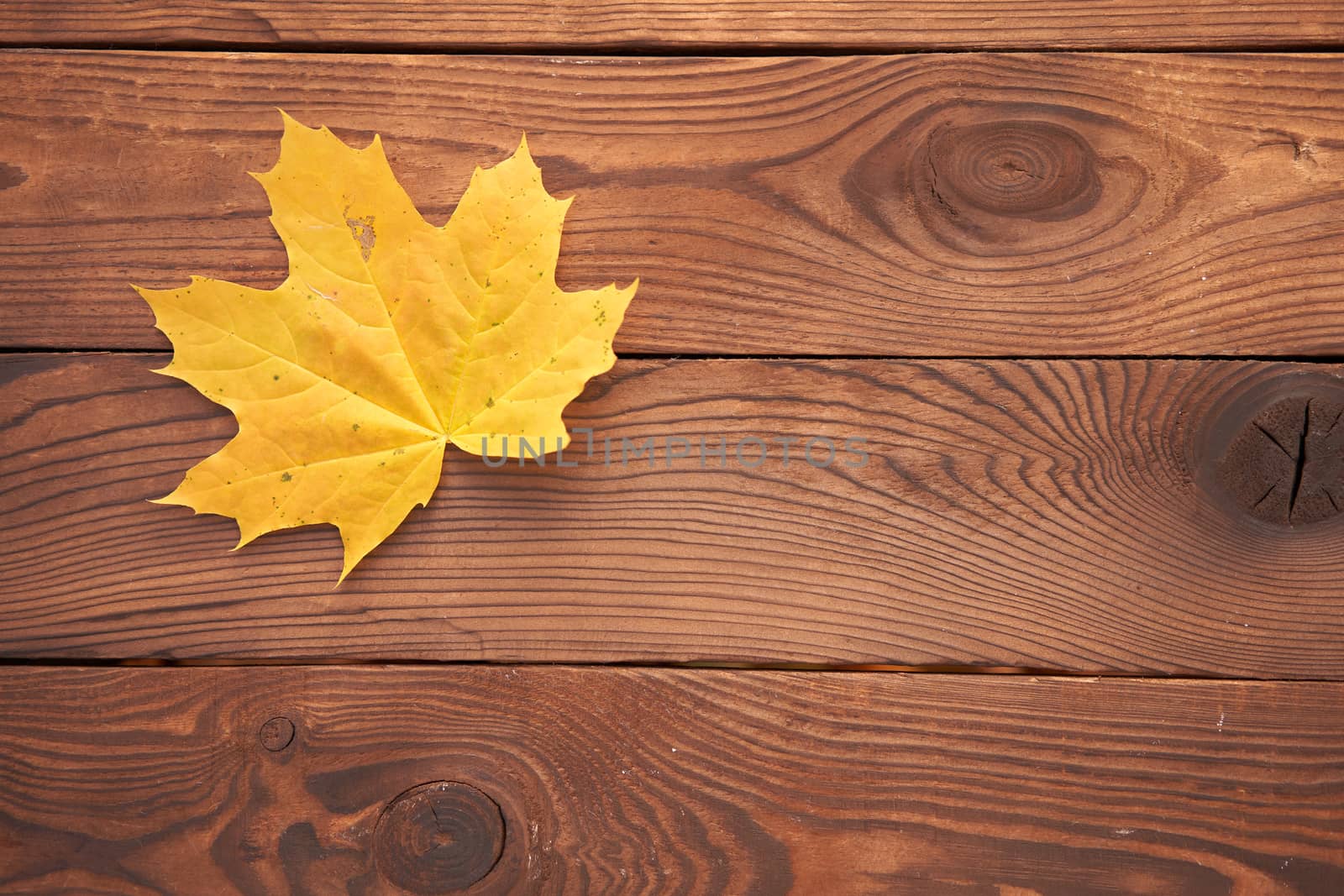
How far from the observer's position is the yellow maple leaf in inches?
29.8

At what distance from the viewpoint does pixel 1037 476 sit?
2.63 feet

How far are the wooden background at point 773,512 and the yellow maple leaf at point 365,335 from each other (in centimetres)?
5

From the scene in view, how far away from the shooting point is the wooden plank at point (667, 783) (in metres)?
0.80

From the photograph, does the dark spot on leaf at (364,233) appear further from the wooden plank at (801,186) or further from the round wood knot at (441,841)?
the round wood knot at (441,841)

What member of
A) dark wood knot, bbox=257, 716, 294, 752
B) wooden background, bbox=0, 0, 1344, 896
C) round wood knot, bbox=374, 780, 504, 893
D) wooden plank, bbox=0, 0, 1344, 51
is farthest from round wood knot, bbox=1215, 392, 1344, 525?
dark wood knot, bbox=257, 716, 294, 752

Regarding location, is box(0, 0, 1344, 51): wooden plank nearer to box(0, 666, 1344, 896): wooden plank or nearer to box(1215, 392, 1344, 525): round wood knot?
box(1215, 392, 1344, 525): round wood knot

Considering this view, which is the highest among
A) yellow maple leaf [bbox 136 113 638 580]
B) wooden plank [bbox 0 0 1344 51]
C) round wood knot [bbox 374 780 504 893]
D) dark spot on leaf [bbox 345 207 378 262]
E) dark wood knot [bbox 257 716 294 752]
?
wooden plank [bbox 0 0 1344 51]

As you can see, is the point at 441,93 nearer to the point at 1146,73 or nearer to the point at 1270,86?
the point at 1146,73

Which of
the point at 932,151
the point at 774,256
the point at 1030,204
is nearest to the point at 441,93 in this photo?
the point at 774,256

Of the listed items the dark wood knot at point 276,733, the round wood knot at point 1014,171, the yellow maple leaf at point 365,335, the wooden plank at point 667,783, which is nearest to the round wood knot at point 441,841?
the wooden plank at point 667,783

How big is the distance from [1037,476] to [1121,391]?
0.38ft

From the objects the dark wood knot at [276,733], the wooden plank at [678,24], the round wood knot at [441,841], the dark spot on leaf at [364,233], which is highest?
the wooden plank at [678,24]

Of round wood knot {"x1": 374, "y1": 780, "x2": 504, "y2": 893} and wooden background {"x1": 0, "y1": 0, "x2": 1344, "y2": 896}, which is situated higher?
wooden background {"x1": 0, "y1": 0, "x2": 1344, "y2": 896}

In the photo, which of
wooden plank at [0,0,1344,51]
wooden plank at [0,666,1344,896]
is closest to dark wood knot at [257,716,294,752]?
A: wooden plank at [0,666,1344,896]
